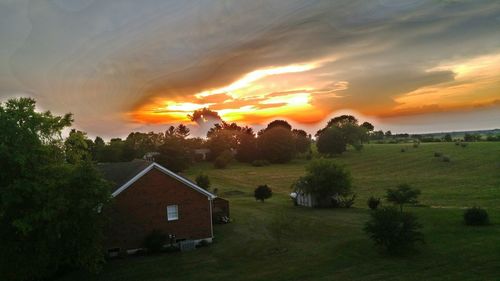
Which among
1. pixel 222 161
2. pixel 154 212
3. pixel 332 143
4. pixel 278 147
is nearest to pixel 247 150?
pixel 278 147

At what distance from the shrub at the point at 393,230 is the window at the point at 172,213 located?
1481 cm

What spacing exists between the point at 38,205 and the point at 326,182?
3364cm

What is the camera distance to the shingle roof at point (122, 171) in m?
34.1

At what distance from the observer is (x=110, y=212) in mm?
32219

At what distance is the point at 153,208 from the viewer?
3400 centimetres

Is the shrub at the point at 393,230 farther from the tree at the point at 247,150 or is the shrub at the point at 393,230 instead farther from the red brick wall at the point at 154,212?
the tree at the point at 247,150

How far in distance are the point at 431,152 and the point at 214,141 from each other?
58021mm

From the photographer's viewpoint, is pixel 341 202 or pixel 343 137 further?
pixel 343 137

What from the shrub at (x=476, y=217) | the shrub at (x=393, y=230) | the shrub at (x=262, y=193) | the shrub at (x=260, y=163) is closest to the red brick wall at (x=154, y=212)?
the shrub at (x=393, y=230)

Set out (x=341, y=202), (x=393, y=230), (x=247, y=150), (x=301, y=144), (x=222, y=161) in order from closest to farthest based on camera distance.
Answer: (x=393, y=230) < (x=341, y=202) < (x=222, y=161) < (x=247, y=150) < (x=301, y=144)

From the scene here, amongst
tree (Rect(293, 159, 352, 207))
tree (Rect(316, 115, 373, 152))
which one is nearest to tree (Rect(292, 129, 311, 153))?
tree (Rect(316, 115, 373, 152))

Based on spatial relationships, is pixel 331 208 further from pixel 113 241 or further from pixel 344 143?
pixel 344 143

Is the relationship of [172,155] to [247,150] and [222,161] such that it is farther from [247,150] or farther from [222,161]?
[247,150]

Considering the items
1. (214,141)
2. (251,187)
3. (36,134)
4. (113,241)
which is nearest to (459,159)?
(251,187)
